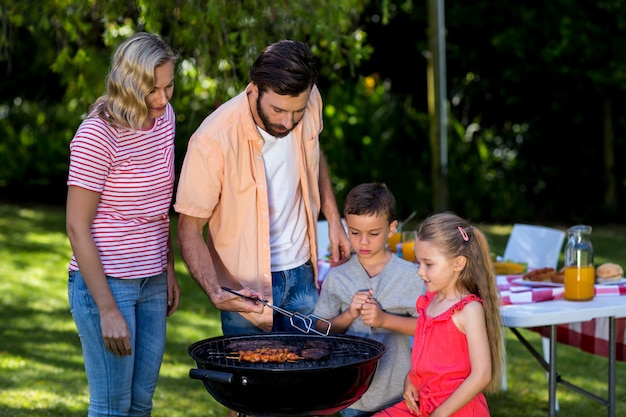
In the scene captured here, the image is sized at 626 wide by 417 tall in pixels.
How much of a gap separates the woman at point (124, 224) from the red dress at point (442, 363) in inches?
34.5

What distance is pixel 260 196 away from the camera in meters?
3.31

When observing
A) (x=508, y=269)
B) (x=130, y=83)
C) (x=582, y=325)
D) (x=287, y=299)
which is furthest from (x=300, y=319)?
(x=582, y=325)

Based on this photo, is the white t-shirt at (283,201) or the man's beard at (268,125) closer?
the man's beard at (268,125)

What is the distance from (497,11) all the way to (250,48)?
6.21 meters

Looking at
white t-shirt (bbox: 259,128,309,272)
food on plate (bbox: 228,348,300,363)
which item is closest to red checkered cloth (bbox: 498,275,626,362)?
white t-shirt (bbox: 259,128,309,272)

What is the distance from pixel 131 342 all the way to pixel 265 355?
1.40 feet

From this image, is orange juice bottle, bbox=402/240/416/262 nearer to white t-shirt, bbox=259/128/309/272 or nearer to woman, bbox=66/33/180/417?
white t-shirt, bbox=259/128/309/272

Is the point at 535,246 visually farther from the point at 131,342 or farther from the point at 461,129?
the point at 461,129

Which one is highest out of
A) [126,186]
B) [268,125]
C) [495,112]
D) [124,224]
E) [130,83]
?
[495,112]

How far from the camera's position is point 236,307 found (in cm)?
324

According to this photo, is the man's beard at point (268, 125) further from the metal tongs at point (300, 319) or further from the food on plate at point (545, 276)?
the food on plate at point (545, 276)

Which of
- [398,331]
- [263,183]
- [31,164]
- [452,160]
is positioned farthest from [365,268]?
[31,164]

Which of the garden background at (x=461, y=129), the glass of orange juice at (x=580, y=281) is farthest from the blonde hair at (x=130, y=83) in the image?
the garden background at (x=461, y=129)

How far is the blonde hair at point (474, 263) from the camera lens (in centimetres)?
325
